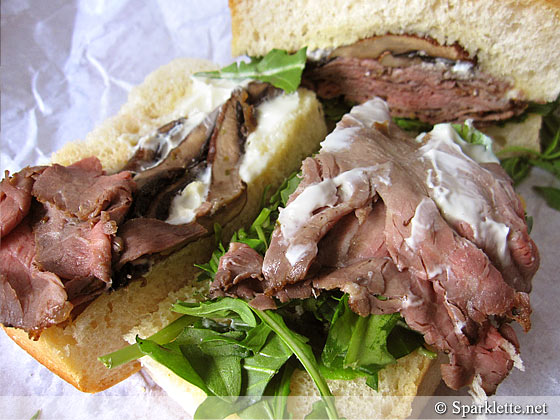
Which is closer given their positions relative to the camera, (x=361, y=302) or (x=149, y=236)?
(x=361, y=302)

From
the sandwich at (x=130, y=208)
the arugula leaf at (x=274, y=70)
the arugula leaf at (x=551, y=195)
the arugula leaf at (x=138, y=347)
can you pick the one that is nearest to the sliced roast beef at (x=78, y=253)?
the sandwich at (x=130, y=208)

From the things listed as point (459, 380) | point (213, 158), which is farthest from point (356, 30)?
point (459, 380)

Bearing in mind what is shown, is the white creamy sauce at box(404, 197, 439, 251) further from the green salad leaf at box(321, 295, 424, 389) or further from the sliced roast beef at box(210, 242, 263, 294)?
the sliced roast beef at box(210, 242, 263, 294)

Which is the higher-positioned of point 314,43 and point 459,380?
point 314,43

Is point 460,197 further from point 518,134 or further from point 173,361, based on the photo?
point 518,134

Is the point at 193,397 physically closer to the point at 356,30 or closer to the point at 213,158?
the point at 213,158

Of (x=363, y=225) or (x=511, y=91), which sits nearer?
(x=363, y=225)

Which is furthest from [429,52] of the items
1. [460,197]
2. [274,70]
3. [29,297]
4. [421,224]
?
[29,297]
